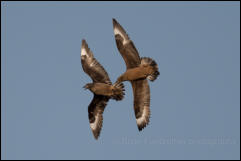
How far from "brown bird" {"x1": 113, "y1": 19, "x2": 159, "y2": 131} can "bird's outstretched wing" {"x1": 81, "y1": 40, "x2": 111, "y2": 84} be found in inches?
16.9

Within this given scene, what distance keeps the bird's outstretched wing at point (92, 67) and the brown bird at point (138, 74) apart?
43 cm

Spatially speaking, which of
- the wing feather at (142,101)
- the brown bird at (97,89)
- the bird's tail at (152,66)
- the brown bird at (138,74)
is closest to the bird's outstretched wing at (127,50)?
the brown bird at (138,74)

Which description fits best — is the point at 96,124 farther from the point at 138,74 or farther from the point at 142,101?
the point at 138,74

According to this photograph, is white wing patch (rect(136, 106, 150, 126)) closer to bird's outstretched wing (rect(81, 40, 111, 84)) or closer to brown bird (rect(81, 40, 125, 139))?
brown bird (rect(81, 40, 125, 139))

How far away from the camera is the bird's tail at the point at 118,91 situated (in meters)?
12.7

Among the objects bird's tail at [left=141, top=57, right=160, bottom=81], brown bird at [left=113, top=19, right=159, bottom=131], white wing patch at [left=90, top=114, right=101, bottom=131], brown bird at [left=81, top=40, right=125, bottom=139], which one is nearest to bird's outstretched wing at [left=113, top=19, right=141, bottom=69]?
brown bird at [left=113, top=19, right=159, bottom=131]

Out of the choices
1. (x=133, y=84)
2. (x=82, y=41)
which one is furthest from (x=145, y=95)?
(x=82, y=41)

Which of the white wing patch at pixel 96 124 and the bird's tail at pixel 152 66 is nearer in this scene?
the bird's tail at pixel 152 66

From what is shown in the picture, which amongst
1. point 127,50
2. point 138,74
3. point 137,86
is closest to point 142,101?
point 137,86

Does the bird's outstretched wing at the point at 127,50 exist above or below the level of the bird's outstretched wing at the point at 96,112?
above

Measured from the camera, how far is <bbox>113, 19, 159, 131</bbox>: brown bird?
12.8 meters

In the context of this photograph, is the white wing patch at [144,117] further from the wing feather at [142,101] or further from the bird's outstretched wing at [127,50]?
the bird's outstretched wing at [127,50]

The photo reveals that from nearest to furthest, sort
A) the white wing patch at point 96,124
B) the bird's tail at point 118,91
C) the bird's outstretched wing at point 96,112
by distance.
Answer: the bird's tail at point 118,91 → the bird's outstretched wing at point 96,112 → the white wing patch at point 96,124

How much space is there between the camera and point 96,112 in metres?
13.4
